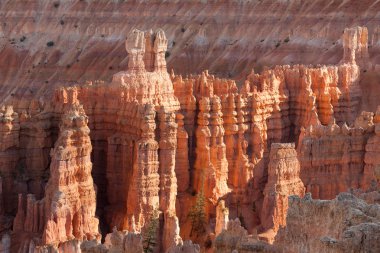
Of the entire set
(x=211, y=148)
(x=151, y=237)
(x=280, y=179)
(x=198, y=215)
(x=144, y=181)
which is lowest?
(x=151, y=237)

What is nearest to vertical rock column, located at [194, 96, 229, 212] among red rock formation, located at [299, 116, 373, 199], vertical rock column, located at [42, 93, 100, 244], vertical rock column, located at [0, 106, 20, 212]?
red rock formation, located at [299, 116, 373, 199]

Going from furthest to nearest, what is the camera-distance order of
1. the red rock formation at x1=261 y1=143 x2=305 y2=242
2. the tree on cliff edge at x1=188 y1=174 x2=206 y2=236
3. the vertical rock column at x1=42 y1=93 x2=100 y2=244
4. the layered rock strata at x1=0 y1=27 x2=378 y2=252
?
the red rock formation at x1=261 y1=143 x2=305 y2=242 → the tree on cliff edge at x1=188 y1=174 x2=206 y2=236 → the layered rock strata at x1=0 y1=27 x2=378 y2=252 → the vertical rock column at x1=42 y1=93 x2=100 y2=244

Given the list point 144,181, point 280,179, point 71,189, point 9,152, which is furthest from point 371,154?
point 9,152

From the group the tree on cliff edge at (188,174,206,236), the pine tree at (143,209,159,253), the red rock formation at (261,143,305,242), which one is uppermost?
the red rock formation at (261,143,305,242)

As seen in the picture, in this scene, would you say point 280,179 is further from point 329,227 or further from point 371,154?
point 329,227

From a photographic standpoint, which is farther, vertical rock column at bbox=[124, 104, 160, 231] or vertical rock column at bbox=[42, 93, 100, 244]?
vertical rock column at bbox=[124, 104, 160, 231]

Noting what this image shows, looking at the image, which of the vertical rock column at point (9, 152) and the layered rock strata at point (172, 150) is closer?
the layered rock strata at point (172, 150)

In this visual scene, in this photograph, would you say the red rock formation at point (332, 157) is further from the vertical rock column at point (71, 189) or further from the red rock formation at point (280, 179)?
the vertical rock column at point (71, 189)

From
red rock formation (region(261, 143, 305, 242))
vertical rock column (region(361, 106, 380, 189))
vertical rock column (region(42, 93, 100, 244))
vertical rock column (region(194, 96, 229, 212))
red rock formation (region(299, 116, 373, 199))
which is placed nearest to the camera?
vertical rock column (region(42, 93, 100, 244))

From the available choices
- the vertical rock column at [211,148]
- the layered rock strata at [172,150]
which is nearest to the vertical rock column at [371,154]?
the layered rock strata at [172,150]

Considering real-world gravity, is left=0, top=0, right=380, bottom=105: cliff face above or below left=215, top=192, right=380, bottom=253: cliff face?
above

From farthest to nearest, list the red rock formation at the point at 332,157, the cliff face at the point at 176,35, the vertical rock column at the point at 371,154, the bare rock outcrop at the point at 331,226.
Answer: the cliff face at the point at 176,35 < the red rock formation at the point at 332,157 < the vertical rock column at the point at 371,154 < the bare rock outcrop at the point at 331,226

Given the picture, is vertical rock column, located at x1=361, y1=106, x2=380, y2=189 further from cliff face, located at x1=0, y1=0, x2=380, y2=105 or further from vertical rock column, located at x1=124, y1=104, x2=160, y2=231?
cliff face, located at x1=0, y1=0, x2=380, y2=105
